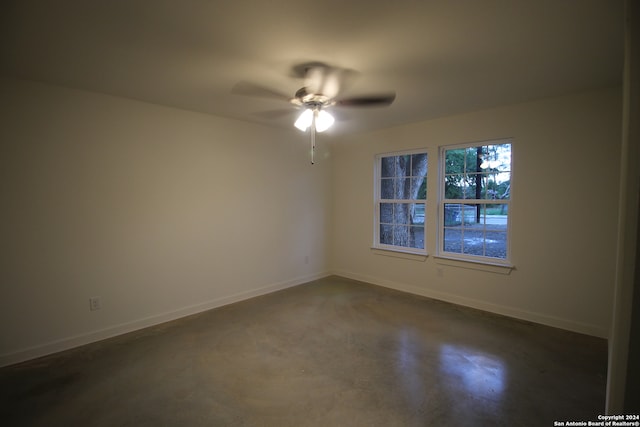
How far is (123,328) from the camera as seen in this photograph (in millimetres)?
3061

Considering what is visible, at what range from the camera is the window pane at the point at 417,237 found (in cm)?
434

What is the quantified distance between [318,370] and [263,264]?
6.98ft

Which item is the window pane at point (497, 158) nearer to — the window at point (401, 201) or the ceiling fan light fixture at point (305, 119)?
the window at point (401, 201)

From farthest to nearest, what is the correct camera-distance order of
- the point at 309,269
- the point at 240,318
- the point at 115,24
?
1. the point at 309,269
2. the point at 240,318
3. the point at 115,24

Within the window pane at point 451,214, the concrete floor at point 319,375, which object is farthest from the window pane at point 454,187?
the concrete floor at point 319,375

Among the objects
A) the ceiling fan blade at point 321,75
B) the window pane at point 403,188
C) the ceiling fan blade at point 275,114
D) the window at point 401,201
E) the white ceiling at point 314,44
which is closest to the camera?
the white ceiling at point 314,44

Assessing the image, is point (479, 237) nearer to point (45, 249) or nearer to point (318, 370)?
point (318, 370)

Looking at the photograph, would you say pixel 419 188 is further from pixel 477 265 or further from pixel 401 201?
pixel 477 265

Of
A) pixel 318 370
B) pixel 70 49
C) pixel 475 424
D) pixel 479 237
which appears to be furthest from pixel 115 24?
pixel 479 237

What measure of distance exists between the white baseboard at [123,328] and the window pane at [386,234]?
1726 millimetres

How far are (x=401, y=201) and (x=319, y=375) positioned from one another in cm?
295

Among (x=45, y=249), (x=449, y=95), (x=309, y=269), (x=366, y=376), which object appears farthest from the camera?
(x=309, y=269)

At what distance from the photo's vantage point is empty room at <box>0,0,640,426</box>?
182 centimetres

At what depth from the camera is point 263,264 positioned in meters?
4.29
